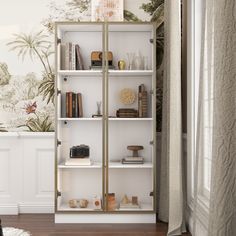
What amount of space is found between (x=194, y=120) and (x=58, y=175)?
5.10 ft

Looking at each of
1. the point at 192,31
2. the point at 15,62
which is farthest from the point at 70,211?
the point at 192,31

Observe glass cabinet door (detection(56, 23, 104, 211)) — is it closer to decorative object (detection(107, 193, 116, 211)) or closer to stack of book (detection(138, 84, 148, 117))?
decorative object (detection(107, 193, 116, 211))

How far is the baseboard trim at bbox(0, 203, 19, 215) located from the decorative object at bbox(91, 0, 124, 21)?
235 cm

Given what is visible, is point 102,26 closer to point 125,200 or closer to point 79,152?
point 79,152

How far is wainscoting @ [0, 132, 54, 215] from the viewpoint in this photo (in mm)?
4945

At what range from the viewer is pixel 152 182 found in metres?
4.57

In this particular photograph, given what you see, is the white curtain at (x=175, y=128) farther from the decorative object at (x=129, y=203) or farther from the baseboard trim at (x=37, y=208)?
the baseboard trim at (x=37, y=208)

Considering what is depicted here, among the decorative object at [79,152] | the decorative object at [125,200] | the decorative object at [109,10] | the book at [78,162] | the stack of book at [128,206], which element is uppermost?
the decorative object at [109,10]

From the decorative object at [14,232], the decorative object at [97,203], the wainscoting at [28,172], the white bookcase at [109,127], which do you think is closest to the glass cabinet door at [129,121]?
the white bookcase at [109,127]

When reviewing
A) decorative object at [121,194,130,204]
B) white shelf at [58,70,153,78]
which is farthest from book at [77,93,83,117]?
decorative object at [121,194,130,204]

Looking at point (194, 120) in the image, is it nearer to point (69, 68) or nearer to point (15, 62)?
point (69, 68)

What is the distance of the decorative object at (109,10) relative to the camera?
15.8 ft

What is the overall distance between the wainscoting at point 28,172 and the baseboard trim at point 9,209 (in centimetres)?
3

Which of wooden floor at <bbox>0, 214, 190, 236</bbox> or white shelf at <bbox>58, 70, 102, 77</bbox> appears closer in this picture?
wooden floor at <bbox>0, 214, 190, 236</bbox>
